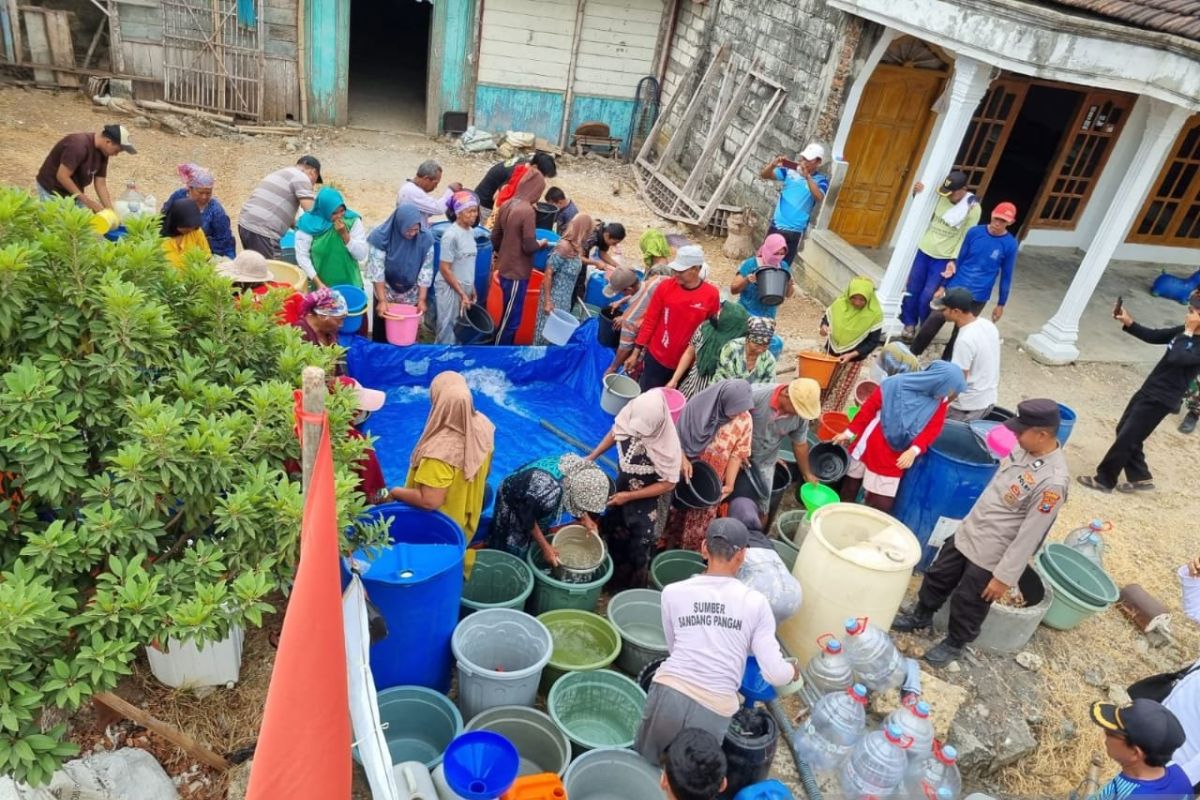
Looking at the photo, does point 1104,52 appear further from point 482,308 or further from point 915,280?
point 482,308

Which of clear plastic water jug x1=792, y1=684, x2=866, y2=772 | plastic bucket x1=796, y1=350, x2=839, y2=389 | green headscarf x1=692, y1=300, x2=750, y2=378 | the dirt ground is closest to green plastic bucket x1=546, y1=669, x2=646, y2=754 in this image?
clear plastic water jug x1=792, y1=684, x2=866, y2=772

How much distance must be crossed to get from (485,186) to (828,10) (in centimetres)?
505

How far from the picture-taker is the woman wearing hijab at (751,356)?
5.52m

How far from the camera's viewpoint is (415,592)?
3.65 m

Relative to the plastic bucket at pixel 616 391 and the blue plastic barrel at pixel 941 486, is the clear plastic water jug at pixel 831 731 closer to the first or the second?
the blue plastic barrel at pixel 941 486

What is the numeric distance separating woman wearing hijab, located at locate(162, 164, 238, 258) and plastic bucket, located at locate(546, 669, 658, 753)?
4173 mm

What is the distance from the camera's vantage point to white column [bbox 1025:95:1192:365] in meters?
8.38

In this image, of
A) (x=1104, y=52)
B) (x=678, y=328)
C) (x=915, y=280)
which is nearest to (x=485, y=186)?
(x=678, y=328)

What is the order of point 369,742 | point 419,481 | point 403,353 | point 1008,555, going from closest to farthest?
point 369,742
point 419,481
point 1008,555
point 403,353

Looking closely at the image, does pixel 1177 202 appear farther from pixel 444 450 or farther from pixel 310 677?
pixel 310 677

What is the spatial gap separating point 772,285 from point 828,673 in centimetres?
335

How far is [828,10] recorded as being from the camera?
10234 mm

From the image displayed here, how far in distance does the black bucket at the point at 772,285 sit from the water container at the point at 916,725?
11.6 feet

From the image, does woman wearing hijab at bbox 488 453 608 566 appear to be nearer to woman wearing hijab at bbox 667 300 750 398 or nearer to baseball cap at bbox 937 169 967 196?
woman wearing hijab at bbox 667 300 750 398
